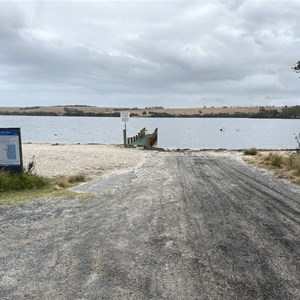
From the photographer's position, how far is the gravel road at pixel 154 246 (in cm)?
436

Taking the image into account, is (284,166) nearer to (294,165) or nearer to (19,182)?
(294,165)

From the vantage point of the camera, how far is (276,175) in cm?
1410

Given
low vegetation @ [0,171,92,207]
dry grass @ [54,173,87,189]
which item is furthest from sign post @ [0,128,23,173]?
dry grass @ [54,173,87,189]

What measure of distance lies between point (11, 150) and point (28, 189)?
1511mm

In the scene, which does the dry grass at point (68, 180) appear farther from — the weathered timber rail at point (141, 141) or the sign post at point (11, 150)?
the weathered timber rail at point (141, 141)

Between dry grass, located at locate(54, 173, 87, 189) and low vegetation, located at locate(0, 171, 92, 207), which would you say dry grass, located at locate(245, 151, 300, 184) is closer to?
dry grass, located at locate(54, 173, 87, 189)

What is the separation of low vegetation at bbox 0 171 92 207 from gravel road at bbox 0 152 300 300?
1.94 feet

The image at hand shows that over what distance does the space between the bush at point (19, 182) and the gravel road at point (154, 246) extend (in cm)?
166

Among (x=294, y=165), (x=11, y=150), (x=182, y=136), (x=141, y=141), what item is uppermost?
(x=11, y=150)

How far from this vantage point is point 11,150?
443 inches

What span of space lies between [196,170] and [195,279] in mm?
10711

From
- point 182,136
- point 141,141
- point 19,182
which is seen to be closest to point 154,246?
point 19,182

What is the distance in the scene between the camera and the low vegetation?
928cm

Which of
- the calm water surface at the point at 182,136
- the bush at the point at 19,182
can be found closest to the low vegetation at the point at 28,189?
the bush at the point at 19,182
